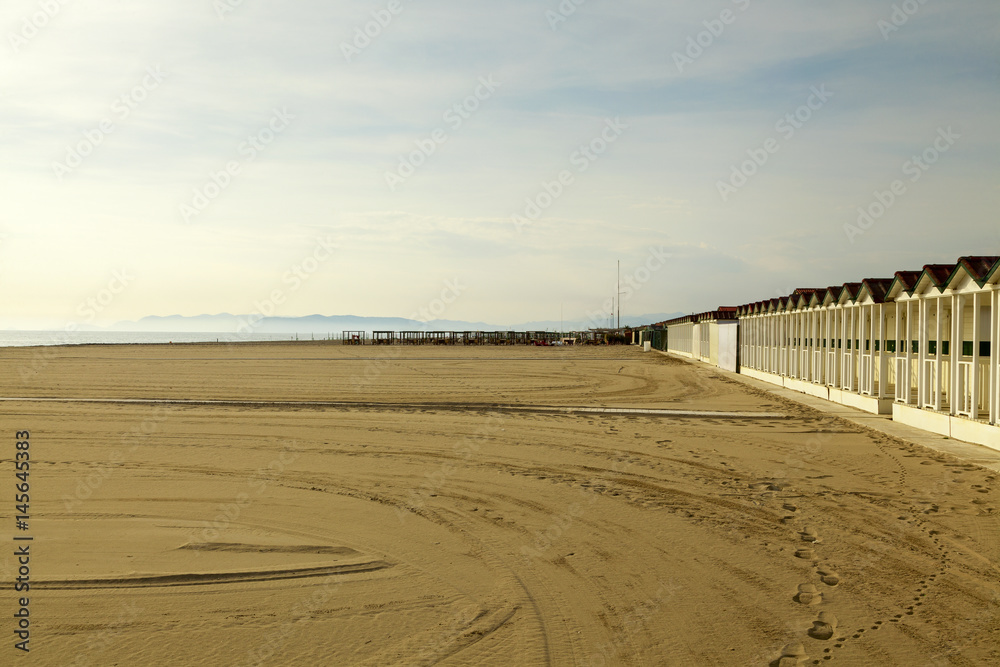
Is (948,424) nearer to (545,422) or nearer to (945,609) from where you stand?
(545,422)

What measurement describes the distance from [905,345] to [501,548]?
41.8 feet

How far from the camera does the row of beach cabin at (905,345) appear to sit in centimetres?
1176

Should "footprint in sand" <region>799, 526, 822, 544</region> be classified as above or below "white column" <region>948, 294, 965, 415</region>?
below

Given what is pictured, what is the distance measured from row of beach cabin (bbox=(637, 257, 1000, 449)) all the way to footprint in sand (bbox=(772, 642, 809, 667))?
889 cm

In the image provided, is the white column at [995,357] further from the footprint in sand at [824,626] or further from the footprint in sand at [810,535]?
the footprint in sand at [824,626]

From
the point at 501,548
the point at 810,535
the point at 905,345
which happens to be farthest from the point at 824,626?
the point at 905,345

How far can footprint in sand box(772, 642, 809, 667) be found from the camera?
425 centimetres

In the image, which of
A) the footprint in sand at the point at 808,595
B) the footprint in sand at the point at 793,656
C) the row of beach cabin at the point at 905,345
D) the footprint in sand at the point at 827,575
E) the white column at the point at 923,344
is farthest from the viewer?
the white column at the point at 923,344

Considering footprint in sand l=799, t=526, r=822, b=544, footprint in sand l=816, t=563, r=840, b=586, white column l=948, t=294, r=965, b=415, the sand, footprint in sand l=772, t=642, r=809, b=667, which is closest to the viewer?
footprint in sand l=772, t=642, r=809, b=667

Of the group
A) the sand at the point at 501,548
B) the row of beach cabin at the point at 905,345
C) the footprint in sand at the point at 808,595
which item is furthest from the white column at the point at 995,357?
the footprint in sand at the point at 808,595

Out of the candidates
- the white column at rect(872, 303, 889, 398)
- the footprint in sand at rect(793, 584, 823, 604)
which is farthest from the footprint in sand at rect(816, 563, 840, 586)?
the white column at rect(872, 303, 889, 398)

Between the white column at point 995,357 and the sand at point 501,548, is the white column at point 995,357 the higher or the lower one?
the higher one

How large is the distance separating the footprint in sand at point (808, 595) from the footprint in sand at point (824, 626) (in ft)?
0.67

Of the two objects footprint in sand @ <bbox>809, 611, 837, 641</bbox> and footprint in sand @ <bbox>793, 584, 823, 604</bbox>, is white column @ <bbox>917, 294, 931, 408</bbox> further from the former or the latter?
footprint in sand @ <bbox>809, 611, 837, 641</bbox>
